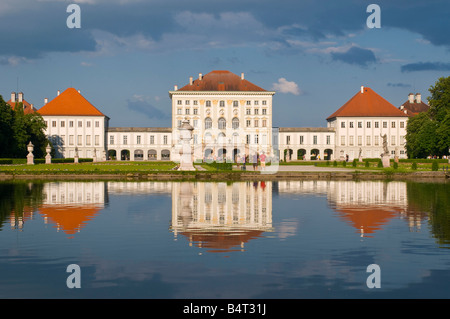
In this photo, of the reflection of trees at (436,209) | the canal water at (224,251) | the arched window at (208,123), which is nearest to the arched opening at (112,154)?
the arched window at (208,123)

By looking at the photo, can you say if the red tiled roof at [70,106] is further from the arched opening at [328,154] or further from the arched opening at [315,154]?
the arched opening at [328,154]

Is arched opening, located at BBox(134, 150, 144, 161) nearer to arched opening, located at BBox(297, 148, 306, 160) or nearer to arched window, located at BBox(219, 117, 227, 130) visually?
arched window, located at BBox(219, 117, 227, 130)

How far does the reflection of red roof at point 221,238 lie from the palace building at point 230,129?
7621 centimetres

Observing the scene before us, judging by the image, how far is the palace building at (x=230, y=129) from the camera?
8838 cm

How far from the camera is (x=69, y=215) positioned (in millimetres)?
14781

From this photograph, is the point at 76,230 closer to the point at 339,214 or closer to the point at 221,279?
the point at 221,279

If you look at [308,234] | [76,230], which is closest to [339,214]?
[308,234]

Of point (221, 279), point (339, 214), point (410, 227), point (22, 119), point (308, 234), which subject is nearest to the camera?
point (221, 279)

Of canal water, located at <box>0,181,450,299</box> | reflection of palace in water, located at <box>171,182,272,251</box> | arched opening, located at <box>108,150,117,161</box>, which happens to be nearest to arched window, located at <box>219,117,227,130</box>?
arched opening, located at <box>108,150,117,161</box>

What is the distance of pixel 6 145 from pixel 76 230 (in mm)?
49251

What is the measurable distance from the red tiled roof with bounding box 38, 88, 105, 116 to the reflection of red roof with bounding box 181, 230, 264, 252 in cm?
7985

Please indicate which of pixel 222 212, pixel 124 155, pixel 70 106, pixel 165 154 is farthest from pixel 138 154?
pixel 222 212

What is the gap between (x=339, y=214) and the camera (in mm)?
15180

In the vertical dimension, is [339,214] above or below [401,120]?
below
